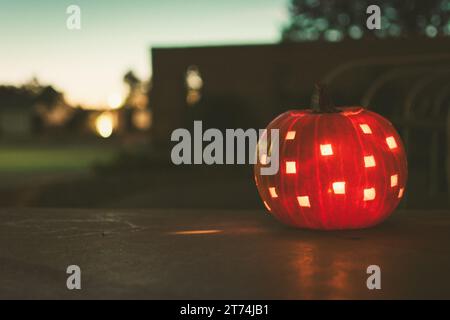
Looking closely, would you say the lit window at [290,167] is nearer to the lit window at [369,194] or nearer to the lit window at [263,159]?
the lit window at [263,159]

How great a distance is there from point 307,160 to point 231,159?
799 cm

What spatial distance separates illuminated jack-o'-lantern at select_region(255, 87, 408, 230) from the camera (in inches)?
161

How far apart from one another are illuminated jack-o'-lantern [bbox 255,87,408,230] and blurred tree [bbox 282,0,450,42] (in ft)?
69.4

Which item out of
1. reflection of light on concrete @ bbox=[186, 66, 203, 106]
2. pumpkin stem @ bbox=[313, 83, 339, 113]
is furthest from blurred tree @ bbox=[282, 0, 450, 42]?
pumpkin stem @ bbox=[313, 83, 339, 113]

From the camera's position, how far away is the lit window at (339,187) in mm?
4094

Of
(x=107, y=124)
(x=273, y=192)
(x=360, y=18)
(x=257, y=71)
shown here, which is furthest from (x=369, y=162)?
(x=107, y=124)

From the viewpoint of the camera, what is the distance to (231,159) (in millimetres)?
12125


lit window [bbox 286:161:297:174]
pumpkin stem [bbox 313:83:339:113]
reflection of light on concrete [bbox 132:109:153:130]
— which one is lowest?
lit window [bbox 286:161:297:174]

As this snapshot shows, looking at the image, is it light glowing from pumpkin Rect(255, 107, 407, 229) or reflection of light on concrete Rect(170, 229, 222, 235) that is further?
reflection of light on concrete Rect(170, 229, 222, 235)

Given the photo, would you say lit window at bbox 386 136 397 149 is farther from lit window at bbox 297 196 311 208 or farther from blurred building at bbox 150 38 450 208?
blurred building at bbox 150 38 450 208
